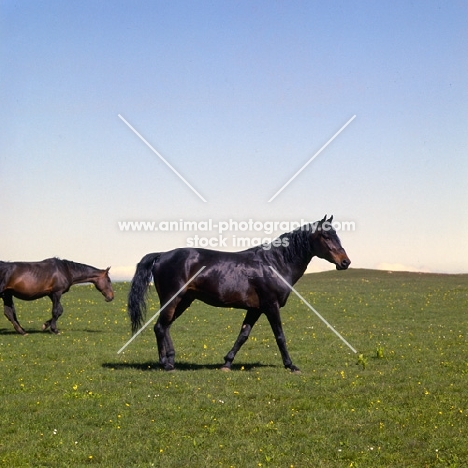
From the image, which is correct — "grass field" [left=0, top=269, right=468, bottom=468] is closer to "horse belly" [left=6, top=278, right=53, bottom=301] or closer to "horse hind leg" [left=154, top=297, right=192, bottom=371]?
"horse hind leg" [left=154, top=297, right=192, bottom=371]

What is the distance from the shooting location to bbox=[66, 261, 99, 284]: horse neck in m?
22.7

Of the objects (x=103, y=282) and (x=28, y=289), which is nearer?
(x=28, y=289)

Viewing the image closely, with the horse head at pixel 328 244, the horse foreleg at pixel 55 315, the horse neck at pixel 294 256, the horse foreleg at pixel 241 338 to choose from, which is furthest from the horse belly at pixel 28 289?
the horse head at pixel 328 244

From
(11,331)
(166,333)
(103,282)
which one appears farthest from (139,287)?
(11,331)

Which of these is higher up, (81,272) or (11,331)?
(81,272)

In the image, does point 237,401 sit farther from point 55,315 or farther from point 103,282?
point 103,282

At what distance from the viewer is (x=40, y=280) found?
22.1 metres

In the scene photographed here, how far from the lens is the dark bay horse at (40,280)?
71.1ft

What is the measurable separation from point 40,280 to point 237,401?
12820mm

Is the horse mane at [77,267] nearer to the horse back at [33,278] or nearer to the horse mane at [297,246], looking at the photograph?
the horse back at [33,278]

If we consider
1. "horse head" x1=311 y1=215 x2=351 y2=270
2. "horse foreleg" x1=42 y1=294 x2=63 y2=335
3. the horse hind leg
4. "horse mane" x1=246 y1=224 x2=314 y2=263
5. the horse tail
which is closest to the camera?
"horse head" x1=311 y1=215 x2=351 y2=270

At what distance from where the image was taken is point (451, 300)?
103ft

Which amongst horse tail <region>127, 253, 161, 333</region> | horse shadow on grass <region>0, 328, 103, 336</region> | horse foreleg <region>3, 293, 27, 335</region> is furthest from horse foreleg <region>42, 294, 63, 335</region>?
horse tail <region>127, 253, 161, 333</region>

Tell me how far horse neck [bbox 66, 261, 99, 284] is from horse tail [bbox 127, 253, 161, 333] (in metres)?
8.76
